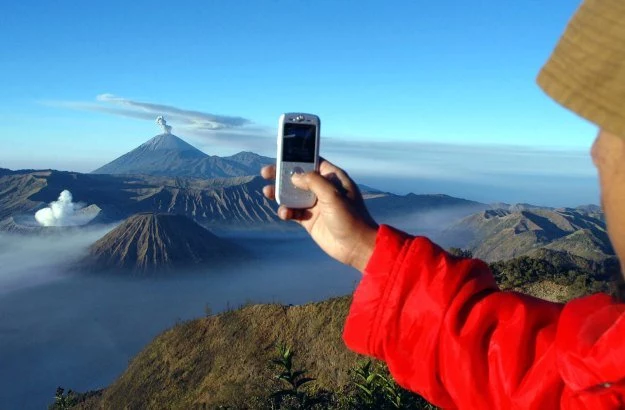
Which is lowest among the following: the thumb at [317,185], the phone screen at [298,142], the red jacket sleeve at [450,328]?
the red jacket sleeve at [450,328]

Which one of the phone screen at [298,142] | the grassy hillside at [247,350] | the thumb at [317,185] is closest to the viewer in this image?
the thumb at [317,185]

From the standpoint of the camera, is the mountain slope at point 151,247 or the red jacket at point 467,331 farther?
the mountain slope at point 151,247

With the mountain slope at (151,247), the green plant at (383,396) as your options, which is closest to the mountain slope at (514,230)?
the mountain slope at (151,247)

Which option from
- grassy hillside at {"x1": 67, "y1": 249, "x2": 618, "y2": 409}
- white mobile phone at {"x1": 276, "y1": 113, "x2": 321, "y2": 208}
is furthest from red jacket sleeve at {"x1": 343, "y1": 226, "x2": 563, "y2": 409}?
grassy hillside at {"x1": 67, "y1": 249, "x2": 618, "y2": 409}

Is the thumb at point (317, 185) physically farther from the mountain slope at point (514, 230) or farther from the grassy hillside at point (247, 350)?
the mountain slope at point (514, 230)

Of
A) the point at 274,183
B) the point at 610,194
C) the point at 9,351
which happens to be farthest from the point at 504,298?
the point at 9,351

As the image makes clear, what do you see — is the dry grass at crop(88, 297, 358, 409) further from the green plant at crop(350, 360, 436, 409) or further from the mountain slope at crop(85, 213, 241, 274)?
the mountain slope at crop(85, 213, 241, 274)

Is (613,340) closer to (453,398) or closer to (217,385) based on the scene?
(453,398)
